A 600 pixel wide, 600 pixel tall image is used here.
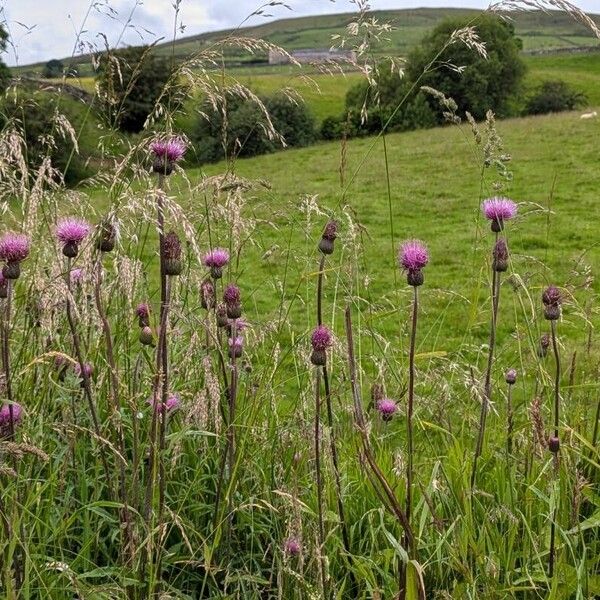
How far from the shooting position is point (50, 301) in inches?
94.7

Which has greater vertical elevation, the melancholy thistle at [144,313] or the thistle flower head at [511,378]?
the melancholy thistle at [144,313]

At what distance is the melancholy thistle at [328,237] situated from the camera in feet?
6.71

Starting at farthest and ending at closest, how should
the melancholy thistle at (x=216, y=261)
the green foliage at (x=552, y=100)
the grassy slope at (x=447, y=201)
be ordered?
the green foliage at (x=552, y=100) → the grassy slope at (x=447, y=201) → the melancholy thistle at (x=216, y=261)

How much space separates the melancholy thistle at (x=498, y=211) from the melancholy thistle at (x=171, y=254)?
2.93 feet

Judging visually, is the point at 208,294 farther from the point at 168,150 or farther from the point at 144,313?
the point at 168,150

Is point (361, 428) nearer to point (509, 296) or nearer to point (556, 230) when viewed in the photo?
point (509, 296)

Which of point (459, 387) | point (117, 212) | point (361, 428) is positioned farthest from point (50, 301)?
point (459, 387)

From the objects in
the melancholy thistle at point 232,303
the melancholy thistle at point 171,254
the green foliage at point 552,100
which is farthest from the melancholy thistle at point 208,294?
the green foliage at point 552,100

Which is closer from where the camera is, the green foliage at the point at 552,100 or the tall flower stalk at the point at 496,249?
the tall flower stalk at the point at 496,249

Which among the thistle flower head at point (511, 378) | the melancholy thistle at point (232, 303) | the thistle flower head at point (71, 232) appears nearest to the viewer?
the thistle flower head at point (71, 232)

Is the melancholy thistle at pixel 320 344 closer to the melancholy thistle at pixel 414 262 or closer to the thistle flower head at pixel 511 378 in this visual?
the melancholy thistle at pixel 414 262

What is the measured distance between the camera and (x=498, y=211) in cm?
214

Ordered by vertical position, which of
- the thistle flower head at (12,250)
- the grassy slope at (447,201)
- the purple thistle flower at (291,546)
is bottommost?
the grassy slope at (447,201)

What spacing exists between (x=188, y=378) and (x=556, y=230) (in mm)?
13238
